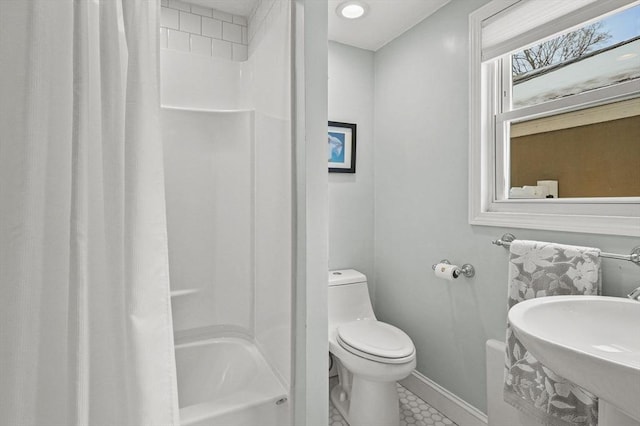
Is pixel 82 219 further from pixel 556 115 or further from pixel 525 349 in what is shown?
pixel 556 115

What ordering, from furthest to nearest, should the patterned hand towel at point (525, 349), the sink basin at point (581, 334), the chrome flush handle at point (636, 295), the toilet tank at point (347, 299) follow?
the toilet tank at point (347, 299) → the patterned hand towel at point (525, 349) → the chrome flush handle at point (636, 295) → the sink basin at point (581, 334)

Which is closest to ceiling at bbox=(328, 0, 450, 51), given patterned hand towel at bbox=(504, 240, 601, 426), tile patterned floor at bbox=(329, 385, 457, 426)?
patterned hand towel at bbox=(504, 240, 601, 426)

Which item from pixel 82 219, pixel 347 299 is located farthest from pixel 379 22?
pixel 82 219

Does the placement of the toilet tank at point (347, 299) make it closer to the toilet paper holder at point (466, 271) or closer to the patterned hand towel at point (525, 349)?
the toilet paper holder at point (466, 271)

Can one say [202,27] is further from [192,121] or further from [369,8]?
[369,8]

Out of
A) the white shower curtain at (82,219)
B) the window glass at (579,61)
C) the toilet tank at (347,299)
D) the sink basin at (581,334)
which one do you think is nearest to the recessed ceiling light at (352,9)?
the window glass at (579,61)

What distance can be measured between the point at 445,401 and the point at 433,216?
1.05m

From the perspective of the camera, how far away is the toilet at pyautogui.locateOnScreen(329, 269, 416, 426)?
1571 millimetres

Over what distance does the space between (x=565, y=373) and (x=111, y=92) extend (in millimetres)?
1130

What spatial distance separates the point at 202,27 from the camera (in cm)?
187

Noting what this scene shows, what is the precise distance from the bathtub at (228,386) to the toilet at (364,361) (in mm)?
444

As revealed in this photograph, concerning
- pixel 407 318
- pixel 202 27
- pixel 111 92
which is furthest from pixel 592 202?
pixel 202 27

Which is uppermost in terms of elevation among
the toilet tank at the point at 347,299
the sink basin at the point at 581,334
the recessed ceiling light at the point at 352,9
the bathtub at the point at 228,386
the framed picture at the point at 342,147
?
the recessed ceiling light at the point at 352,9

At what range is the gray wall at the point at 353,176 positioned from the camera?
88.4 inches
